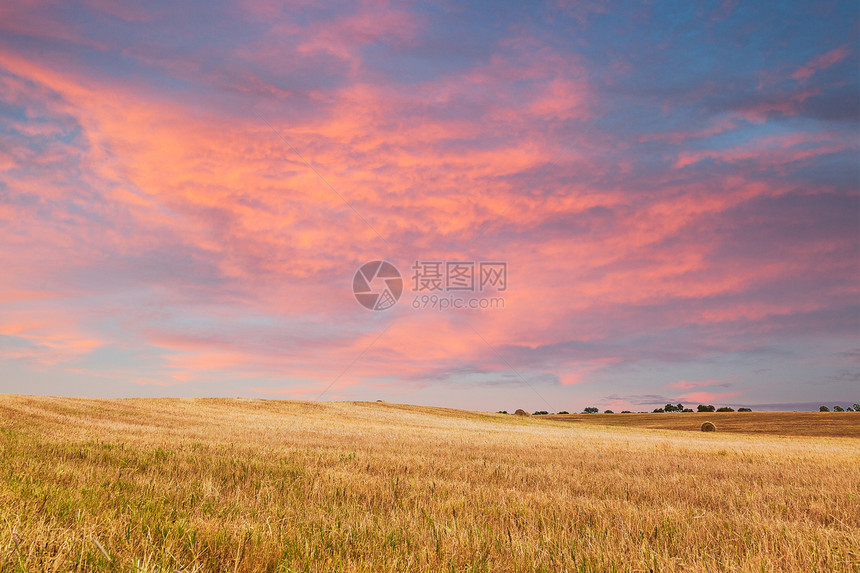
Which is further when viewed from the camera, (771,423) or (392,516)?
(771,423)

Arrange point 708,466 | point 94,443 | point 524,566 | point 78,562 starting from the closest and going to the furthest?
point 78,562
point 524,566
point 94,443
point 708,466

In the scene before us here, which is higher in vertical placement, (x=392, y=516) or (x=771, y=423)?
(x=392, y=516)

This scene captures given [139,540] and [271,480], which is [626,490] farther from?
[139,540]

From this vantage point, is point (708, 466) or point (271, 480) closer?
point (271, 480)

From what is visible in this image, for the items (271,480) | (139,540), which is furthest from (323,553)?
(271,480)

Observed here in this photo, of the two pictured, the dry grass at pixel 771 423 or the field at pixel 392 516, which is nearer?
the field at pixel 392 516

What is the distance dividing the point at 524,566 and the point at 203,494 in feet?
13.7

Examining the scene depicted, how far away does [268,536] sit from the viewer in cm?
407

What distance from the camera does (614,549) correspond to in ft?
13.7

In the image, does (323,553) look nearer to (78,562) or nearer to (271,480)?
(78,562)

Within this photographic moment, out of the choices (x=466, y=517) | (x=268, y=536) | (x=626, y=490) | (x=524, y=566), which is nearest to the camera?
(x=524, y=566)

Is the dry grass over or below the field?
below

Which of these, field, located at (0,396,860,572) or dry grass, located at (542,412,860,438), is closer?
field, located at (0,396,860,572)

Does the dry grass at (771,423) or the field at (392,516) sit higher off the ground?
the field at (392,516)
